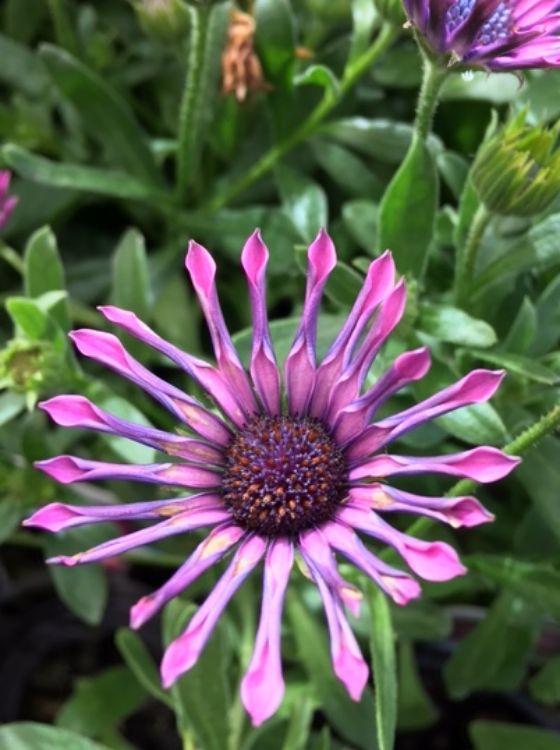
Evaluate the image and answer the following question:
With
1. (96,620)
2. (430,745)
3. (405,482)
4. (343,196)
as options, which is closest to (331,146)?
(343,196)

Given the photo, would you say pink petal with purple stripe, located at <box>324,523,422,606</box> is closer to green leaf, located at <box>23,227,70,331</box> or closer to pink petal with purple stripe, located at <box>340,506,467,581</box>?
pink petal with purple stripe, located at <box>340,506,467,581</box>

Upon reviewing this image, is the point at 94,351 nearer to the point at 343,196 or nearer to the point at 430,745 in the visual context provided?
the point at 343,196

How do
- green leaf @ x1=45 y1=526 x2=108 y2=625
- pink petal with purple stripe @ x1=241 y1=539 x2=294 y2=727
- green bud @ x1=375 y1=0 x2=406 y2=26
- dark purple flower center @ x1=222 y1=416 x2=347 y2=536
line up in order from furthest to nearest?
green leaf @ x1=45 y1=526 x2=108 y2=625 → green bud @ x1=375 y1=0 x2=406 y2=26 → dark purple flower center @ x1=222 y1=416 x2=347 y2=536 → pink petal with purple stripe @ x1=241 y1=539 x2=294 y2=727

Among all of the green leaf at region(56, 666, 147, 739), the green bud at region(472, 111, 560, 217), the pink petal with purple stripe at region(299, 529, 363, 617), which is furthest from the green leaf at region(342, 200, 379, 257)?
the green leaf at region(56, 666, 147, 739)

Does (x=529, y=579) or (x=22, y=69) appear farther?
(x=22, y=69)

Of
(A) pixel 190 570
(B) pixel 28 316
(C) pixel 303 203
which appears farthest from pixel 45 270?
(A) pixel 190 570

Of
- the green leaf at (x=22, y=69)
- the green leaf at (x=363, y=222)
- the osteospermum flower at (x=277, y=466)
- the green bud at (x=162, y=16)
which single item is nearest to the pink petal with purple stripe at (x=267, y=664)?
the osteospermum flower at (x=277, y=466)

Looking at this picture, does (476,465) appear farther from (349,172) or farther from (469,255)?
(349,172)
